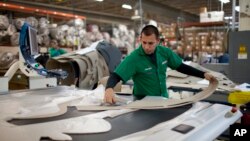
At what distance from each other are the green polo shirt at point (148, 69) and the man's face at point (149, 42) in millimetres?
95

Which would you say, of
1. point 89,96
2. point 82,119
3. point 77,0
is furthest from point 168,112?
point 77,0

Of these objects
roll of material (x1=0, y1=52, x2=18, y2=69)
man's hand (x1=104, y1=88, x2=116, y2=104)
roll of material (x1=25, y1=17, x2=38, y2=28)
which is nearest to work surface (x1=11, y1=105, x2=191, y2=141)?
man's hand (x1=104, y1=88, x2=116, y2=104)

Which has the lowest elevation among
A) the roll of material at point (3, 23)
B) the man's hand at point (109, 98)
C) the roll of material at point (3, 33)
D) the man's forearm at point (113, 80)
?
the man's hand at point (109, 98)

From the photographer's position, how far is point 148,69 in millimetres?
2307

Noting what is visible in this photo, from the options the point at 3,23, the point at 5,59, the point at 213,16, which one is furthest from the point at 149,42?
the point at 213,16

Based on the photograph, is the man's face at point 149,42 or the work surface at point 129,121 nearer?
the work surface at point 129,121

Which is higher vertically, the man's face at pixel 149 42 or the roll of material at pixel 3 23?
the roll of material at pixel 3 23

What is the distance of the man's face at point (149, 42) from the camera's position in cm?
213

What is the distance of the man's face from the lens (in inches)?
84.0

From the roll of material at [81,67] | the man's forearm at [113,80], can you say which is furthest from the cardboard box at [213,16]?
the man's forearm at [113,80]

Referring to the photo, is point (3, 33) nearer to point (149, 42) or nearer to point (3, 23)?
point (3, 23)

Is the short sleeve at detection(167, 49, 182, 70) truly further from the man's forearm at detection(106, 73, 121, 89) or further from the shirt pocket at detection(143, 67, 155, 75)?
the man's forearm at detection(106, 73, 121, 89)

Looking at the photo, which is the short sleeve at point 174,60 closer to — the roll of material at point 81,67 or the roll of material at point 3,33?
the roll of material at point 81,67

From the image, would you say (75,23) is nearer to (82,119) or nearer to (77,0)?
(77,0)
